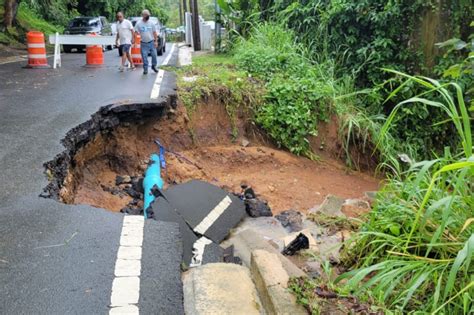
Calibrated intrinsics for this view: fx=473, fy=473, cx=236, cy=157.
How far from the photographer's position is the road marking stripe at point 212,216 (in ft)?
19.2

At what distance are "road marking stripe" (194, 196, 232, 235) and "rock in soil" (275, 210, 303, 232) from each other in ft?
3.03

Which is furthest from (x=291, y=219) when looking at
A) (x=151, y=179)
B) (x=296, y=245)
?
(x=151, y=179)

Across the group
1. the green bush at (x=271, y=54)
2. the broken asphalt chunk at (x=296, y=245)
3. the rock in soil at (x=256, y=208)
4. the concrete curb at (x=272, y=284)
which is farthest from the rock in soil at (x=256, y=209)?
the green bush at (x=271, y=54)

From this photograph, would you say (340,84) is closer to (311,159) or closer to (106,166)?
(311,159)

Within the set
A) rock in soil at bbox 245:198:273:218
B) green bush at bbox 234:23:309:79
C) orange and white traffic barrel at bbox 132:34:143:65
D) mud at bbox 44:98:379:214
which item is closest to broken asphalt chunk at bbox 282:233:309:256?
rock in soil at bbox 245:198:273:218

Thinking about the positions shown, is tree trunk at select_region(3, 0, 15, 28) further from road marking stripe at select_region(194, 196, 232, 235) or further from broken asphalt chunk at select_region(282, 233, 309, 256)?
broken asphalt chunk at select_region(282, 233, 309, 256)

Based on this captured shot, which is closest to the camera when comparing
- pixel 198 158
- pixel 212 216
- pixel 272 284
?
pixel 272 284

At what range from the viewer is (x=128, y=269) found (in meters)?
3.55

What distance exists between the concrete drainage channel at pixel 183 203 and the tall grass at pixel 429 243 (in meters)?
0.65

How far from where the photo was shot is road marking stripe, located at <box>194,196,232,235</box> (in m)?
5.84

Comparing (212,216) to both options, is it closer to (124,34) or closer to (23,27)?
(124,34)

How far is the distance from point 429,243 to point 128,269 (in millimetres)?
2384

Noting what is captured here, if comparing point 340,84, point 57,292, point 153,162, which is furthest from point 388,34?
point 57,292

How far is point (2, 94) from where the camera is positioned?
941 cm
